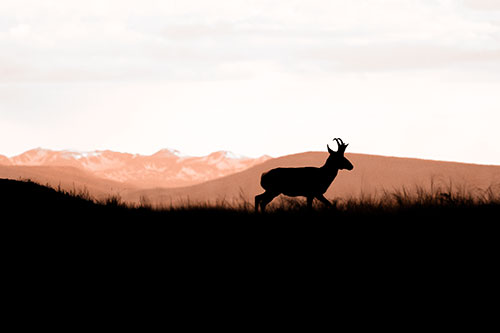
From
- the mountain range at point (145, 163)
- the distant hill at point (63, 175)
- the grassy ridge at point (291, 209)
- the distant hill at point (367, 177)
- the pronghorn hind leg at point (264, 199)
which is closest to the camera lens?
the grassy ridge at point (291, 209)

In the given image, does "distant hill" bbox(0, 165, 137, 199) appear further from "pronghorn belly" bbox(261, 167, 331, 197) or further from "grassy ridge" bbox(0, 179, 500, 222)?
"pronghorn belly" bbox(261, 167, 331, 197)

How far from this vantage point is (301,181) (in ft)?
25.9

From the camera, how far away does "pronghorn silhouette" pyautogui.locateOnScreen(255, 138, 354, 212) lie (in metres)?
7.82

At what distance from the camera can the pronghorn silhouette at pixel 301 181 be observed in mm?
7816

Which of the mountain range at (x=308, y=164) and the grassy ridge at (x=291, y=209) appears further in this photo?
the mountain range at (x=308, y=164)

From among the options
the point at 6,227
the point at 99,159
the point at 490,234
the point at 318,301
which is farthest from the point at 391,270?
the point at 99,159

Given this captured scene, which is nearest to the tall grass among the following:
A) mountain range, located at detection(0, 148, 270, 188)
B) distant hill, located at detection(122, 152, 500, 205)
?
distant hill, located at detection(122, 152, 500, 205)

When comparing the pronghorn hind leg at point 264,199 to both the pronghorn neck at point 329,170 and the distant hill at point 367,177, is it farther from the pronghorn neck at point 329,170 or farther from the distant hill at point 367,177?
the distant hill at point 367,177

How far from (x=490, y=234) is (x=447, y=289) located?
4.31 feet

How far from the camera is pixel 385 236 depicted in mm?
5602

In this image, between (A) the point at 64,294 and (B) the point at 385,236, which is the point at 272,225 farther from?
(A) the point at 64,294

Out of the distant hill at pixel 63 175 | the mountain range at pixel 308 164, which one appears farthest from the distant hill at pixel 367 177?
the distant hill at pixel 63 175

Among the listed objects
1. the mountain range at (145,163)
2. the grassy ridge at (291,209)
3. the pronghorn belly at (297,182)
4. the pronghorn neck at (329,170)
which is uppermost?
the mountain range at (145,163)

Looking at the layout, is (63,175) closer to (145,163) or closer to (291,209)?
(145,163)
